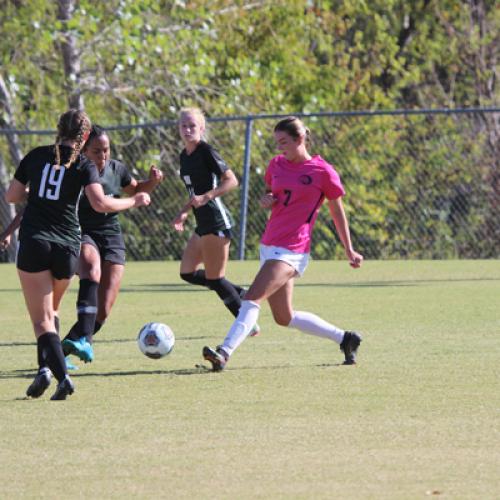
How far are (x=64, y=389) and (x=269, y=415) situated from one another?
131 cm

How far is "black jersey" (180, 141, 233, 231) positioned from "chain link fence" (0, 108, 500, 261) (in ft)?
32.3

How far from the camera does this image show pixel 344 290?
1605 centimetres

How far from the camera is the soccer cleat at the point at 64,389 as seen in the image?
816 cm

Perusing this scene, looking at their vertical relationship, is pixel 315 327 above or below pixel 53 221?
below

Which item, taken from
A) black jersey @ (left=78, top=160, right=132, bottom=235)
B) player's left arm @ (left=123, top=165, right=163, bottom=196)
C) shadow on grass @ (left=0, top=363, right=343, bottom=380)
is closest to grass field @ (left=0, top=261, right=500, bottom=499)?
shadow on grass @ (left=0, top=363, right=343, bottom=380)

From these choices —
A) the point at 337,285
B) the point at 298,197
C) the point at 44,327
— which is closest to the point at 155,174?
the point at 298,197

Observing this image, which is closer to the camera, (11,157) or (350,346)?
(350,346)

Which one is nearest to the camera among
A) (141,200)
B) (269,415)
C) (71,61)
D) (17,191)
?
(269,415)

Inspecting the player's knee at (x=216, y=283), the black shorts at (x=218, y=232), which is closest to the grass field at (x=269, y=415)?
the player's knee at (x=216, y=283)

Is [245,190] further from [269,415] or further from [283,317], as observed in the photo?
[269,415]

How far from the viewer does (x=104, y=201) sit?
819 centimetres

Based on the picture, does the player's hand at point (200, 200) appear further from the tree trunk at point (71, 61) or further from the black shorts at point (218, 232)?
the tree trunk at point (71, 61)

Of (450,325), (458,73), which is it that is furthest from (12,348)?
(458,73)

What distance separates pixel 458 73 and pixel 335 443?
91.0ft
